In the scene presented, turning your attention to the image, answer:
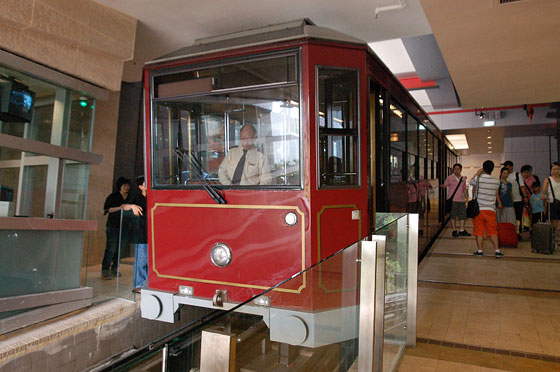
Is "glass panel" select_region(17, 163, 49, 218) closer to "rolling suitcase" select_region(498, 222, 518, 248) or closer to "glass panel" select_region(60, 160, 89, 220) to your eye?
"glass panel" select_region(60, 160, 89, 220)

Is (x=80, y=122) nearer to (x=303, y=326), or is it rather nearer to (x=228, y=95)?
(x=228, y=95)

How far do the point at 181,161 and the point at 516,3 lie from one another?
349 centimetres

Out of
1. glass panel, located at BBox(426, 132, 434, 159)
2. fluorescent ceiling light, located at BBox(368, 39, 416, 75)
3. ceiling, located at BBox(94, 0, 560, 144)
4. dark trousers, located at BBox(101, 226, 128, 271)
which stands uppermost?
fluorescent ceiling light, located at BBox(368, 39, 416, 75)

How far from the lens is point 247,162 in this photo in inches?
142

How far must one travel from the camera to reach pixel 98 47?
15.5ft

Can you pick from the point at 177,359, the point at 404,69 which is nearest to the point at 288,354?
the point at 177,359

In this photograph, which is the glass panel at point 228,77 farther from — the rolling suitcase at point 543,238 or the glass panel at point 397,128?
the rolling suitcase at point 543,238

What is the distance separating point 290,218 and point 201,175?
942 mm

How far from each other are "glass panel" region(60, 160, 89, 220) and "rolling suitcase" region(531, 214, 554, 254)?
7.17 meters

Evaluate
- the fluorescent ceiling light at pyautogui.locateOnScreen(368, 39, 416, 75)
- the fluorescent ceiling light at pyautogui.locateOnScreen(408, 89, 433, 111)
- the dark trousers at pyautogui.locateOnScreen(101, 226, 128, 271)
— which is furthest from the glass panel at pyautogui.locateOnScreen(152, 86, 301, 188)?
the fluorescent ceiling light at pyautogui.locateOnScreen(408, 89, 433, 111)

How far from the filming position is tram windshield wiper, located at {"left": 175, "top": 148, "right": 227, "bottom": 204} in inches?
147

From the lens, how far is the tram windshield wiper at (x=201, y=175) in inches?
147

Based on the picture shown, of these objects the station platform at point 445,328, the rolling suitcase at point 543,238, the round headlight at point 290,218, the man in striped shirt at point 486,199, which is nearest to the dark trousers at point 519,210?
the rolling suitcase at point 543,238

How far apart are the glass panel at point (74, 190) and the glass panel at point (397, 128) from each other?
11.1 ft
